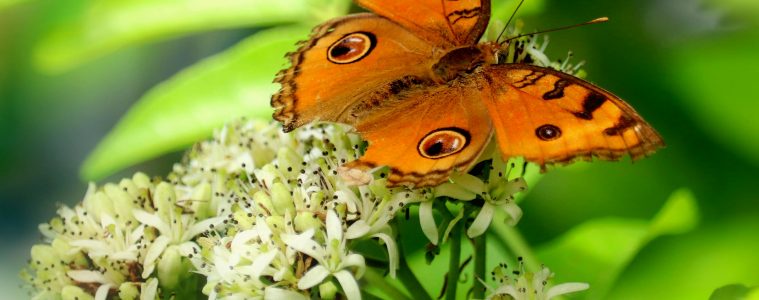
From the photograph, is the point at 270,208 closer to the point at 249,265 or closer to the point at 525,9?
the point at 249,265

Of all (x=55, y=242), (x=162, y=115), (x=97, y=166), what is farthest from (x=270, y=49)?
(x=55, y=242)

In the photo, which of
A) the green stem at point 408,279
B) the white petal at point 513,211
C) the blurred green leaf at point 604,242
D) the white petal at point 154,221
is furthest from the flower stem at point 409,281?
the white petal at point 154,221

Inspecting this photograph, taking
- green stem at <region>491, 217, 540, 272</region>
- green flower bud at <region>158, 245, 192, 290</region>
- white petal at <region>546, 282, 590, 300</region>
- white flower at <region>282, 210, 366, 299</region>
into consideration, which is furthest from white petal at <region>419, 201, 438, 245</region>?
green flower bud at <region>158, 245, 192, 290</region>

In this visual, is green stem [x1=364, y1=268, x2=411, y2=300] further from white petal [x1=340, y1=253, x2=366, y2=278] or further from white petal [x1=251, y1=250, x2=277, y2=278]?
white petal [x1=251, y1=250, x2=277, y2=278]

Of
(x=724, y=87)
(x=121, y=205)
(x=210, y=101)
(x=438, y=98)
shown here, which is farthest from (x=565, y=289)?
(x=210, y=101)

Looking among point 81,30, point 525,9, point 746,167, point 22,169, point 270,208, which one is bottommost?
point 270,208

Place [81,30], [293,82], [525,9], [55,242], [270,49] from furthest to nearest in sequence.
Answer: [81,30], [270,49], [525,9], [55,242], [293,82]

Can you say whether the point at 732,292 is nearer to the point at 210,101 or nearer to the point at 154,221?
the point at 154,221
